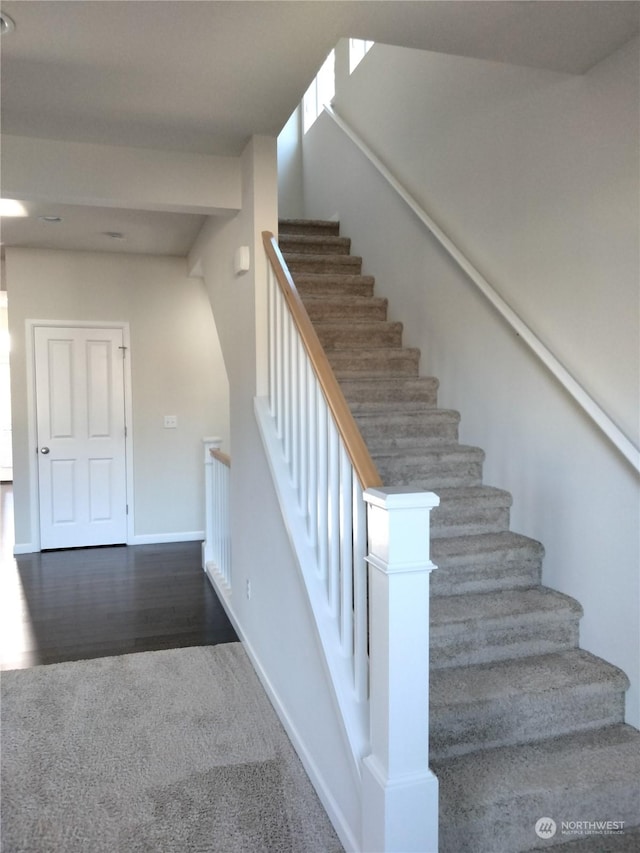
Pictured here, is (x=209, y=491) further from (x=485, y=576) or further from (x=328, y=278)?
(x=485, y=576)

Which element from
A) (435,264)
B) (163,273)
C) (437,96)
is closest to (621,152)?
(435,264)

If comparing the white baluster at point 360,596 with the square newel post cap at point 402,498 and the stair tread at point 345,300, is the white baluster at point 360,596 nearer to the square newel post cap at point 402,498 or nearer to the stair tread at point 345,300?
the square newel post cap at point 402,498

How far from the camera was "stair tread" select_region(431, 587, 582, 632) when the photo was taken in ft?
7.93

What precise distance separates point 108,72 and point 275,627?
233 centimetres

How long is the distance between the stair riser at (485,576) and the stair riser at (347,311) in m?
1.91

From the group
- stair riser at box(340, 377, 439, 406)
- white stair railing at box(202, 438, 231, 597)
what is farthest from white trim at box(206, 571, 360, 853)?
stair riser at box(340, 377, 439, 406)

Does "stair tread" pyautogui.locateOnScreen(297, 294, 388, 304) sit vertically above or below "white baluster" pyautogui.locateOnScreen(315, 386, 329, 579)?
above

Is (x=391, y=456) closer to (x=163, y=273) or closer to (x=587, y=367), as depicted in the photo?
(x=587, y=367)

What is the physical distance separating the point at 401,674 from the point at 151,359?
180 inches

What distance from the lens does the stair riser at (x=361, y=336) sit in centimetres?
386

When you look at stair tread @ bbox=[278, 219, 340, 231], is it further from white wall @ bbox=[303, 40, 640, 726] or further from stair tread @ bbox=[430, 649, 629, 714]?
stair tread @ bbox=[430, 649, 629, 714]

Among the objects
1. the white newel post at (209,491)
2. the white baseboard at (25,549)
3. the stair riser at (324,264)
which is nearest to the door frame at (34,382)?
the white baseboard at (25,549)

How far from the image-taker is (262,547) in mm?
3012

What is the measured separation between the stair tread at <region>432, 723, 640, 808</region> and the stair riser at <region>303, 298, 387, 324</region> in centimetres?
264
